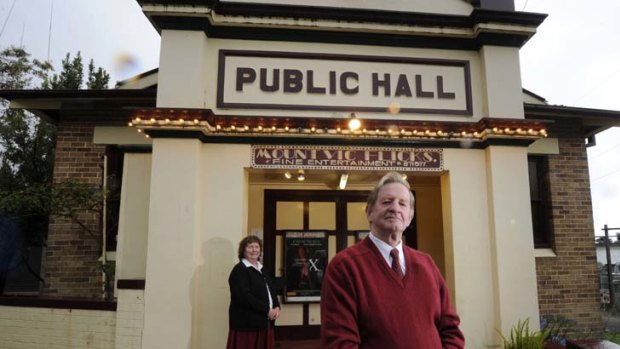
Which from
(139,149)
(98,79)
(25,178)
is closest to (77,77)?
(98,79)

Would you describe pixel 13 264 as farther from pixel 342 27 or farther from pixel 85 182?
pixel 342 27

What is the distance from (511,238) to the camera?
5344 mm

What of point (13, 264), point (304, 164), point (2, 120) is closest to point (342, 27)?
point (304, 164)

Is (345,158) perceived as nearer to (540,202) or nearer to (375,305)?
(375,305)

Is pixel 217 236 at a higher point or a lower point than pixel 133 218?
lower

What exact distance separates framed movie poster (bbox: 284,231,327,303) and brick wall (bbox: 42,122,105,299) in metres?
3.08

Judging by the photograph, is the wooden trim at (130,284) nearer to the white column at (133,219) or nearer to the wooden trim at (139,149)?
the white column at (133,219)

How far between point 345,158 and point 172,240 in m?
2.42

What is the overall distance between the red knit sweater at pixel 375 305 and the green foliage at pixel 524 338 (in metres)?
3.40

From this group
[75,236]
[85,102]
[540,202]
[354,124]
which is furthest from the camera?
[540,202]

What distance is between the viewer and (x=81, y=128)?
23.3 feet

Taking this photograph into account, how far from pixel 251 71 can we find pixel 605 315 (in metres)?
10.0

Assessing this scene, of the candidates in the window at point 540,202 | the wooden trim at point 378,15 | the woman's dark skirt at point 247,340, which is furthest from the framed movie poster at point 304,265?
the window at point 540,202

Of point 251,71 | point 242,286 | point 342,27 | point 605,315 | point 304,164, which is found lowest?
point 605,315
